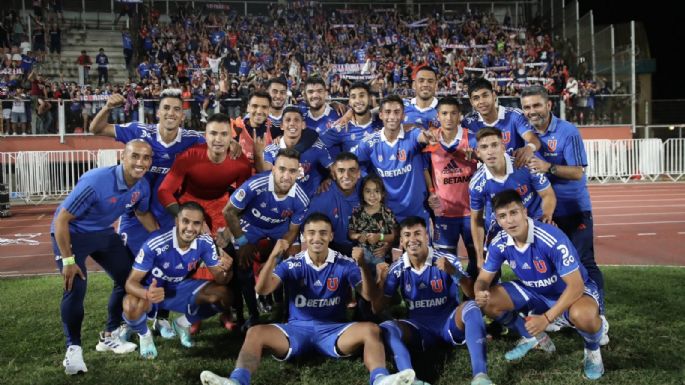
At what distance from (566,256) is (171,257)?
3455 mm

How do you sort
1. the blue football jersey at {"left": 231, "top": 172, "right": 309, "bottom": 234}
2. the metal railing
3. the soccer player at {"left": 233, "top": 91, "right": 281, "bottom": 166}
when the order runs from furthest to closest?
the metal railing → the soccer player at {"left": 233, "top": 91, "right": 281, "bottom": 166} → the blue football jersey at {"left": 231, "top": 172, "right": 309, "bottom": 234}

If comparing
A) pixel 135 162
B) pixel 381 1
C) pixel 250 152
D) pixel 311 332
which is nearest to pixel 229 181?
pixel 250 152

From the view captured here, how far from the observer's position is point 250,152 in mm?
7059

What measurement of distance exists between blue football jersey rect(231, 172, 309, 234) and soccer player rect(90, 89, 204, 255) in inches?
38.6

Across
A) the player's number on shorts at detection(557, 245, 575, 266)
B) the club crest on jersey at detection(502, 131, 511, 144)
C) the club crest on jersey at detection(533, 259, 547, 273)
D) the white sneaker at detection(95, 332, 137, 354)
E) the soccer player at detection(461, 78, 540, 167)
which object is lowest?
the white sneaker at detection(95, 332, 137, 354)

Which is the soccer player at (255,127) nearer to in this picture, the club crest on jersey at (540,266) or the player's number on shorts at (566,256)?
the club crest on jersey at (540,266)

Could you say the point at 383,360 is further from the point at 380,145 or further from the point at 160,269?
the point at 380,145

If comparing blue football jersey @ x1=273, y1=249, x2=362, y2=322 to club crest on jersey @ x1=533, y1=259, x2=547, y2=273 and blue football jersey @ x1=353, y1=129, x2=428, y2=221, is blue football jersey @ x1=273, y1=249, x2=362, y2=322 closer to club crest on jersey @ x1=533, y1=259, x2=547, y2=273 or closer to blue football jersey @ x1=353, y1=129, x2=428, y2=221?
club crest on jersey @ x1=533, y1=259, x2=547, y2=273

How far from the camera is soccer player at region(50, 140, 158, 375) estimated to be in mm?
5141

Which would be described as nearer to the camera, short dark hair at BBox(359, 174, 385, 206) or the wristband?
the wristband

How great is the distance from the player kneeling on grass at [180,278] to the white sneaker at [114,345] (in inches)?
9.8

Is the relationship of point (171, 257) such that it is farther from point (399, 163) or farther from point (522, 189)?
point (522, 189)

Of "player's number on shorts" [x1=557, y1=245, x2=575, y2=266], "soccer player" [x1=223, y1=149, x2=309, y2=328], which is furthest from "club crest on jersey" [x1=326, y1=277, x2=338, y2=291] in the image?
"player's number on shorts" [x1=557, y1=245, x2=575, y2=266]

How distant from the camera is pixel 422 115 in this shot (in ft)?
23.5
